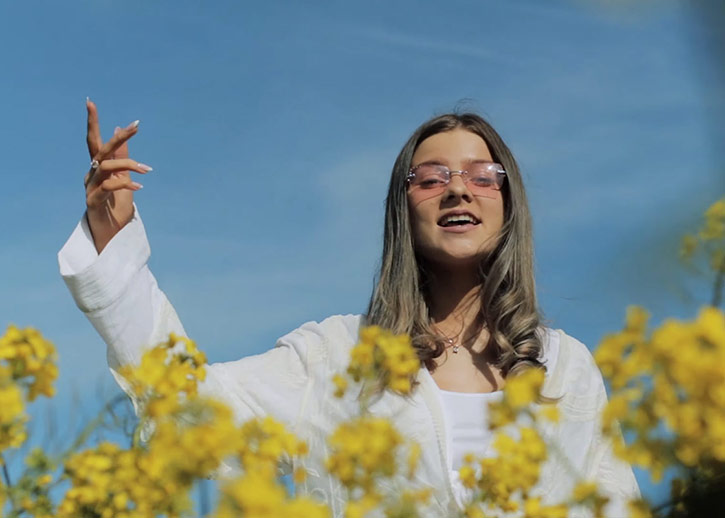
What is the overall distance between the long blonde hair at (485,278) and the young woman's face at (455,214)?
6 centimetres

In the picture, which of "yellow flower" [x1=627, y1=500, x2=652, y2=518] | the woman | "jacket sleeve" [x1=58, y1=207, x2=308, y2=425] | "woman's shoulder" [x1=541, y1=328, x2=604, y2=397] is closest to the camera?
"yellow flower" [x1=627, y1=500, x2=652, y2=518]

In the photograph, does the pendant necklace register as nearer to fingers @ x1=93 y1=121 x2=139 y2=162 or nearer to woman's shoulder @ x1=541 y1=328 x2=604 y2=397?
woman's shoulder @ x1=541 y1=328 x2=604 y2=397

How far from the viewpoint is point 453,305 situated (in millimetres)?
3383

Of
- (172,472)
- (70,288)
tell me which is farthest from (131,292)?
(172,472)

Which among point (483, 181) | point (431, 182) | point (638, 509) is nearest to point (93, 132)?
point (431, 182)

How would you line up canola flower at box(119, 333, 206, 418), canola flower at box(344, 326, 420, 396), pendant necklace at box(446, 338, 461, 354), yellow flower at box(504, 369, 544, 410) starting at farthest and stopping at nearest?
1. pendant necklace at box(446, 338, 461, 354)
2. canola flower at box(344, 326, 420, 396)
3. canola flower at box(119, 333, 206, 418)
4. yellow flower at box(504, 369, 544, 410)

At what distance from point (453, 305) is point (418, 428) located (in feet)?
2.11

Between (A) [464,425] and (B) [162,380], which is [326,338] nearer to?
(A) [464,425]

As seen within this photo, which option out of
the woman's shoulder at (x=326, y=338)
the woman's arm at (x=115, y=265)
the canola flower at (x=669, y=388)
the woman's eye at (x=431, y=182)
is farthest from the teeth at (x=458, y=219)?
the canola flower at (x=669, y=388)

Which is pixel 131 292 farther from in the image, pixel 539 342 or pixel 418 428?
pixel 539 342

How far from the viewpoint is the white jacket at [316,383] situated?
2428mm

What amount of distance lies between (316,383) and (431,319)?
21.9 inches

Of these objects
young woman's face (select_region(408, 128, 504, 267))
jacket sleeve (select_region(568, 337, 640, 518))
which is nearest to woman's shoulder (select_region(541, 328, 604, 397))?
jacket sleeve (select_region(568, 337, 640, 518))

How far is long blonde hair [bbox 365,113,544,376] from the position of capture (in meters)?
3.22
